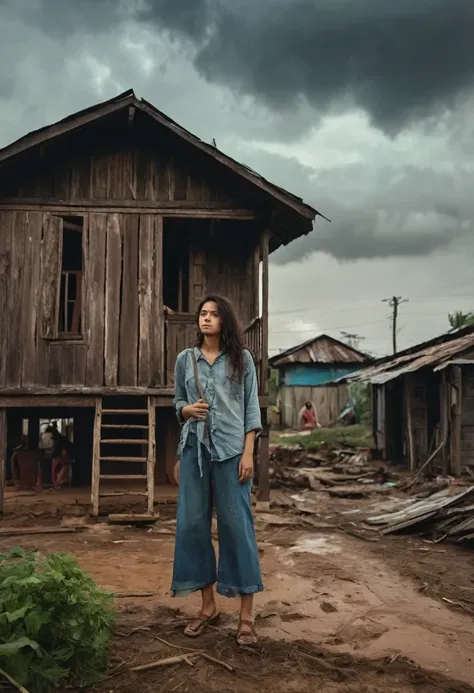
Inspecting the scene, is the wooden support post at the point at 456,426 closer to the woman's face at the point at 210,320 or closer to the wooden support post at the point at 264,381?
the wooden support post at the point at 264,381

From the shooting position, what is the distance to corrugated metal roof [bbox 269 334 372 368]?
33.7 m

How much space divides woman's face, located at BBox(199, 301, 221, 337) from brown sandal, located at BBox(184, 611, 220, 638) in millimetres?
1874

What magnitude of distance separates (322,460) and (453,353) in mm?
6719

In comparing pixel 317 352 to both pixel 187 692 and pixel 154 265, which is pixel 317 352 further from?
pixel 187 692

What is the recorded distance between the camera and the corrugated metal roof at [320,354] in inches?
1326

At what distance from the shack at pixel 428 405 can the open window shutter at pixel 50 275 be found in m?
7.55

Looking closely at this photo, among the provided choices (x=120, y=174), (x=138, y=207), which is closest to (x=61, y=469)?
(x=138, y=207)

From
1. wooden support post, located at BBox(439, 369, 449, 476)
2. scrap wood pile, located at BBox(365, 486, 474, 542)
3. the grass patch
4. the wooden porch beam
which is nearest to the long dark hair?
scrap wood pile, located at BBox(365, 486, 474, 542)

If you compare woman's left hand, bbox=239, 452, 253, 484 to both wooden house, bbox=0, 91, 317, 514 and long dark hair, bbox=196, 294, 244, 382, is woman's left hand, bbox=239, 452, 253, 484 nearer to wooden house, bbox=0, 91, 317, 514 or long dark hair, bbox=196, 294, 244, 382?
long dark hair, bbox=196, 294, 244, 382

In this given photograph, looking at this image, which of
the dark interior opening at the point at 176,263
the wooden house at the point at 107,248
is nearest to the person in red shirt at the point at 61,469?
the wooden house at the point at 107,248

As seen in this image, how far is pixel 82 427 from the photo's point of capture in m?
13.8

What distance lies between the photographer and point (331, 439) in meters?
23.5

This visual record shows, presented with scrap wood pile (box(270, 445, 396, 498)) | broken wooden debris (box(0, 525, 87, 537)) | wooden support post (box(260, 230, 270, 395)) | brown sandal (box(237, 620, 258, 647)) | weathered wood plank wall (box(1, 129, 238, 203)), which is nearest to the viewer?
brown sandal (box(237, 620, 258, 647))

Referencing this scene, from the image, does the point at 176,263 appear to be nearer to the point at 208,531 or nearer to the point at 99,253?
the point at 99,253
